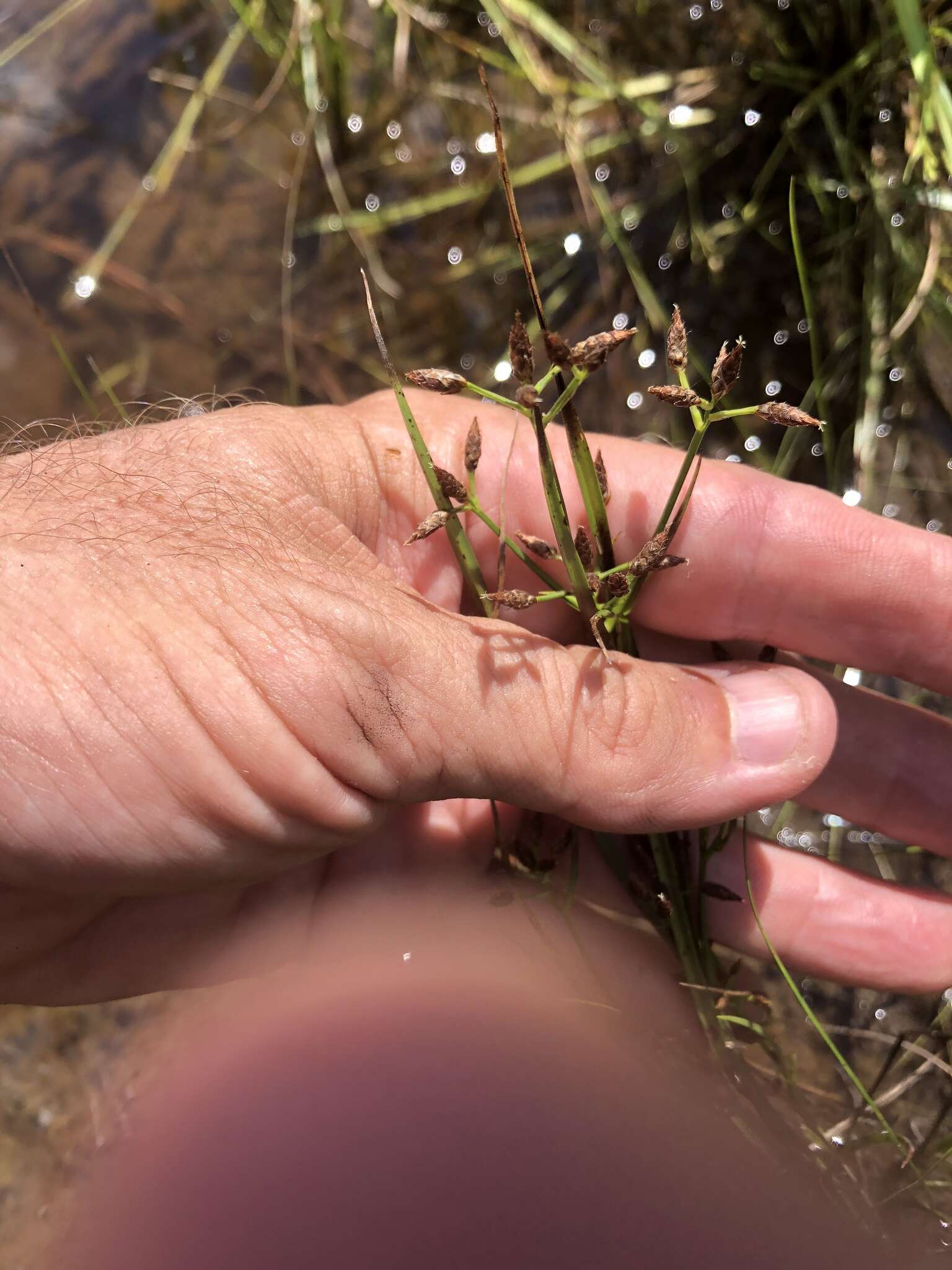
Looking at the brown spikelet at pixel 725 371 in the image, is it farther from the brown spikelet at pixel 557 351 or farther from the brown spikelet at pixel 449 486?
the brown spikelet at pixel 449 486

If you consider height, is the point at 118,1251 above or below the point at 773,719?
below

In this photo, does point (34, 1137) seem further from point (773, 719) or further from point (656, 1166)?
point (773, 719)

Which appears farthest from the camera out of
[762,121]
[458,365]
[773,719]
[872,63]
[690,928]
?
[458,365]

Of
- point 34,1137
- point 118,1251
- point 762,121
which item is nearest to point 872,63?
point 762,121

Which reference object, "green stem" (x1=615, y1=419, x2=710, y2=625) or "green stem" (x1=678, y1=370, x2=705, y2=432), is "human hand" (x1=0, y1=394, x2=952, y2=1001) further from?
"green stem" (x1=678, y1=370, x2=705, y2=432)

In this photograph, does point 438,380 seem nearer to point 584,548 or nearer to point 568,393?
point 568,393

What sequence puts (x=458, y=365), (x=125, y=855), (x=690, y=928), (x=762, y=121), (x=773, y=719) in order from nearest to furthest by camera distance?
(x=125, y=855) → (x=773, y=719) → (x=690, y=928) → (x=762, y=121) → (x=458, y=365)

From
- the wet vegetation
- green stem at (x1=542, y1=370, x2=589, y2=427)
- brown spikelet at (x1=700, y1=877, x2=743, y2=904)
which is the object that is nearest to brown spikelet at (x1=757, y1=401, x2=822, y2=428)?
green stem at (x1=542, y1=370, x2=589, y2=427)

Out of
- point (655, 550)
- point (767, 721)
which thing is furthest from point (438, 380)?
point (767, 721)
